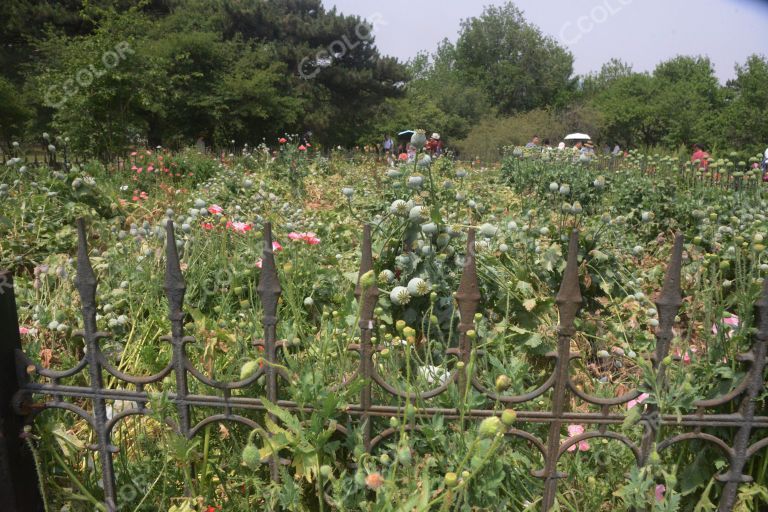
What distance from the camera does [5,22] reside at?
22.1m

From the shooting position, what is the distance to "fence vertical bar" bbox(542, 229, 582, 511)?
47.4 inches

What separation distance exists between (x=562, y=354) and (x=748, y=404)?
42cm

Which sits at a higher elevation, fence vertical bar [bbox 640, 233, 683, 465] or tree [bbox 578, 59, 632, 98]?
tree [bbox 578, 59, 632, 98]

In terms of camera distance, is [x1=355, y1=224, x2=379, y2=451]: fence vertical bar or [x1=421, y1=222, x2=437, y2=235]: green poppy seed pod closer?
[x1=355, y1=224, x2=379, y2=451]: fence vertical bar

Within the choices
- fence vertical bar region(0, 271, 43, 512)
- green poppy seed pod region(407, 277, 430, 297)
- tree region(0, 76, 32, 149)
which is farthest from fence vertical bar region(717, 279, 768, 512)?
tree region(0, 76, 32, 149)

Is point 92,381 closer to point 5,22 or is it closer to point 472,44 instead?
point 5,22

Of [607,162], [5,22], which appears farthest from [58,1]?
[607,162]

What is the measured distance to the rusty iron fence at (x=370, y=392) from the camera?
1195 millimetres

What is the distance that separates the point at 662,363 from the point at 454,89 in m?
48.2
